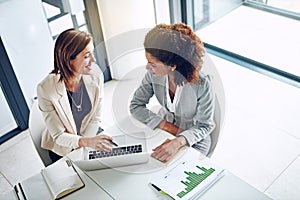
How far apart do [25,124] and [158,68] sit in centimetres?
136

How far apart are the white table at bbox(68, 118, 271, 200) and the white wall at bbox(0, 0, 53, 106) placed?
3.69 feet

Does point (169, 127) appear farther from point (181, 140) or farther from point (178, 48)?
point (178, 48)

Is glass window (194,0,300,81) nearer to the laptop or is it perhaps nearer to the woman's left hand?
the woman's left hand

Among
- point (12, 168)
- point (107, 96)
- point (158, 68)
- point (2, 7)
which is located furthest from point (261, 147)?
point (2, 7)

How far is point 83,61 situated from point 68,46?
10 centimetres

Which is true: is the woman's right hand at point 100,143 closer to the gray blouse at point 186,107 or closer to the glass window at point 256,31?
the gray blouse at point 186,107

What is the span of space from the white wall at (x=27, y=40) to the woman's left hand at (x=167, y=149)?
1.33 meters

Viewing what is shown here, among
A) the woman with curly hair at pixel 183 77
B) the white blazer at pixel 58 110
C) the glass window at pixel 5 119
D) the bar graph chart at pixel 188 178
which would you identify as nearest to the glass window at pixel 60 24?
the glass window at pixel 5 119

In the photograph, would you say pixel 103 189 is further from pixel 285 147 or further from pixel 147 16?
pixel 147 16

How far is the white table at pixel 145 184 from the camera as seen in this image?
1.25 metres

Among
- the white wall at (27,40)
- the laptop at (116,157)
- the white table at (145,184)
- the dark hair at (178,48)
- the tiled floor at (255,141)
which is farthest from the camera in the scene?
the white wall at (27,40)

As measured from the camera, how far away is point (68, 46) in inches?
61.7

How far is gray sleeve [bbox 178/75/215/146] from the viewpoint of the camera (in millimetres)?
1552

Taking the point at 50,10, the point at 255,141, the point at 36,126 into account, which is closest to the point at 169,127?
the point at 36,126
